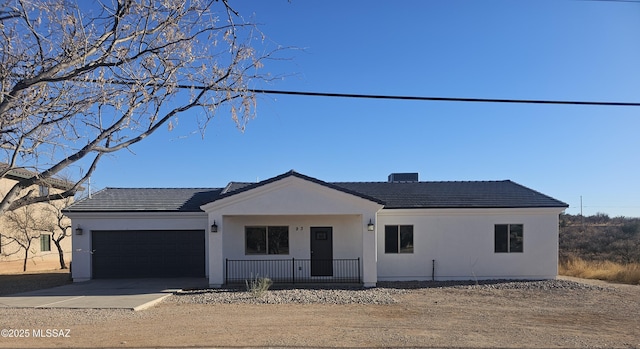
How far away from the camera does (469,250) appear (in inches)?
731

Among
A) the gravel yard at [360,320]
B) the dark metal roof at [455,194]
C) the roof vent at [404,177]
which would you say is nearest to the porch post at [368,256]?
the gravel yard at [360,320]

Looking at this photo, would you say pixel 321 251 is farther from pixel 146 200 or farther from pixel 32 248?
pixel 32 248

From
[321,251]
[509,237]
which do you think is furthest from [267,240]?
[509,237]

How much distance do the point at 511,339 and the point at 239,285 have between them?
10278 millimetres

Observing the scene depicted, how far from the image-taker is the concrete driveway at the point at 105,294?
13016 millimetres

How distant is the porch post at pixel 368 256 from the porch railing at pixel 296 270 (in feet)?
3.65

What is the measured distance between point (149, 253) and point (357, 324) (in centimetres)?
1205

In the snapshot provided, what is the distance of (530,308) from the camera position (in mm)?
12812

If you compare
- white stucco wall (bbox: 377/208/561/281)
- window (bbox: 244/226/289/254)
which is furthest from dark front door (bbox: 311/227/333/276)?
white stucco wall (bbox: 377/208/561/281)

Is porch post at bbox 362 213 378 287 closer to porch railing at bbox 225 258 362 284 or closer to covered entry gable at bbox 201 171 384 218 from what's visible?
covered entry gable at bbox 201 171 384 218

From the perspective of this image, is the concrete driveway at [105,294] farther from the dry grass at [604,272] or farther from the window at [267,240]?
the dry grass at [604,272]

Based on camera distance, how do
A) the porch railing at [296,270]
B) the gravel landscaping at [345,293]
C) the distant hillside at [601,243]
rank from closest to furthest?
the gravel landscaping at [345,293], the porch railing at [296,270], the distant hillside at [601,243]

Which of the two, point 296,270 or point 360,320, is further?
point 296,270

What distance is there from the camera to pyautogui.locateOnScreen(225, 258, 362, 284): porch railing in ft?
59.4
